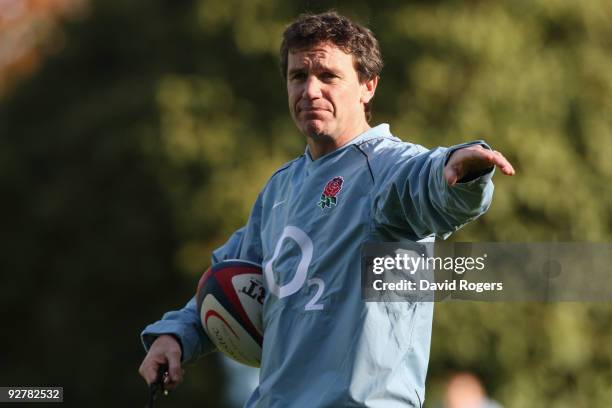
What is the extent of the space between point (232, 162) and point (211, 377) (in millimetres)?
2534

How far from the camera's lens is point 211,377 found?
14.4 metres

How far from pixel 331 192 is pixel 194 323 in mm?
1067

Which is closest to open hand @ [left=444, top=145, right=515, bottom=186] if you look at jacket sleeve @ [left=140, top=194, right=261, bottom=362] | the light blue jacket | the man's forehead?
the light blue jacket

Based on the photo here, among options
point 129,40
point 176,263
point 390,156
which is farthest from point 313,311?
point 129,40

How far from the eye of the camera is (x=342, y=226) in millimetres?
4836

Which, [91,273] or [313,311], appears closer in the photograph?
[313,311]

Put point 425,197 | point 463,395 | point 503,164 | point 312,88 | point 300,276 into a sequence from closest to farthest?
point 503,164 → point 425,197 → point 300,276 → point 312,88 → point 463,395

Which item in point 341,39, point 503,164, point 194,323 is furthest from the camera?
point 194,323

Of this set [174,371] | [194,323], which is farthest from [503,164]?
[194,323]

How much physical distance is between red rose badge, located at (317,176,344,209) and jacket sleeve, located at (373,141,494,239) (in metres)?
0.23

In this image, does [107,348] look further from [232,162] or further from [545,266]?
[545,266]

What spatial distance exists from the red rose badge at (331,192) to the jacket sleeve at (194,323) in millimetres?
680

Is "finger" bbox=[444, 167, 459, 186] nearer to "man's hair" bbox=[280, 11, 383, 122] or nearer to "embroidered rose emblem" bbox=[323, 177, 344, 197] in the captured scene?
"embroidered rose emblem" bbox=[323, 177, 344, 197]

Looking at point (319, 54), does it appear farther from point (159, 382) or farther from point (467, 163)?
point (159, 382)
